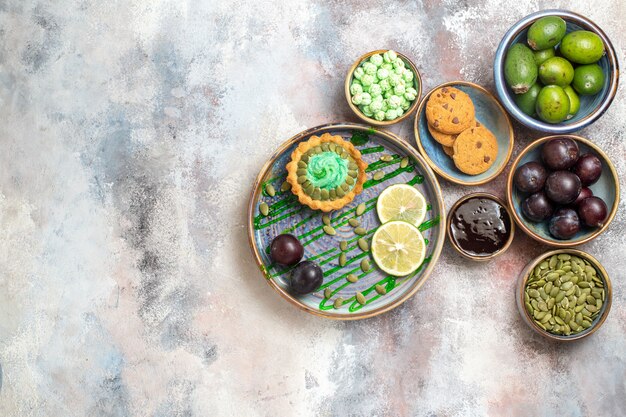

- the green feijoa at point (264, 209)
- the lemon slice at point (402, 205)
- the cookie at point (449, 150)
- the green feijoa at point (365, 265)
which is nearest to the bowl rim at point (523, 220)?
the cookie at point (449, 150)

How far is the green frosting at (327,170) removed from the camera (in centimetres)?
342

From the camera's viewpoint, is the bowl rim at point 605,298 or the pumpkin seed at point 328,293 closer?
the bowl rim at point 605,298

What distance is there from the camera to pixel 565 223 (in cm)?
350

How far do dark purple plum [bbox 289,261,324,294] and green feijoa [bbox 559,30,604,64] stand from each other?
197 centimetres

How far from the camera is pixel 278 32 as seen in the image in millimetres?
3887

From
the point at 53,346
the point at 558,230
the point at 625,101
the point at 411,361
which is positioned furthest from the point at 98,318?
the point at 625,101

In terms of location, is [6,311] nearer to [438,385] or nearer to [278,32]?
[278,32]

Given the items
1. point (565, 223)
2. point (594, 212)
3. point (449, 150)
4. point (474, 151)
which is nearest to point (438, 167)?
point (449, 150)

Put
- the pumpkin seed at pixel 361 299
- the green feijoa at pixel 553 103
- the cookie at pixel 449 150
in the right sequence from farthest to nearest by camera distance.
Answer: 1. the cookie at pixel 449 150
2. the pumpkin seed at pixel 361 299
3. the green feijoa at pixel 553 103

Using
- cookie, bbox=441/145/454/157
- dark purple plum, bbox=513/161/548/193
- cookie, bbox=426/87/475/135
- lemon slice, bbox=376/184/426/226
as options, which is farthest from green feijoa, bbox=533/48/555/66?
lemon slice, bbox=376/184/426/226

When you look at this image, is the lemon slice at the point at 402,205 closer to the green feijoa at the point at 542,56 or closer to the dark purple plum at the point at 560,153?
the dark purple plum at the point at 560,153

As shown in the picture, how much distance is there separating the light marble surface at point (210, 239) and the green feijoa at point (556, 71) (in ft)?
1.50

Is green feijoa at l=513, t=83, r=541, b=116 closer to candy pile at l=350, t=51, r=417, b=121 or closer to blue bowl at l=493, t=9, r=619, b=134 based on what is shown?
blue bowl at l=493, t=9, r=619, b=134

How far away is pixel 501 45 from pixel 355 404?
2.40 metres
